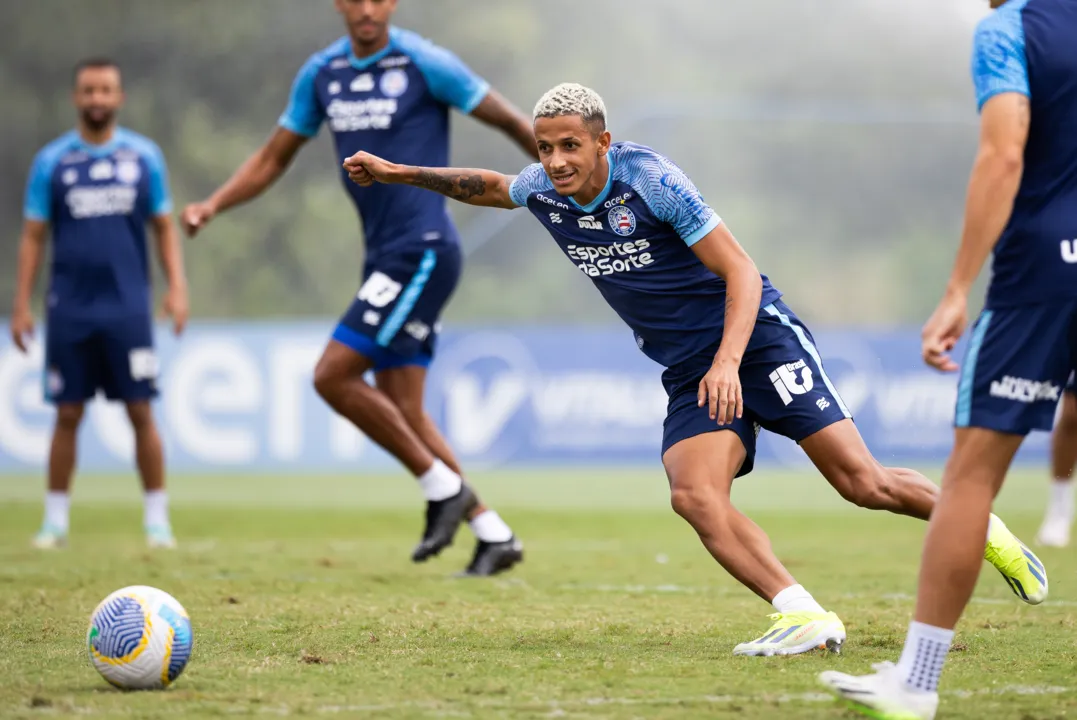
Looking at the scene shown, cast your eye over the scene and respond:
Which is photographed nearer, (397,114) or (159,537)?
(397,114)

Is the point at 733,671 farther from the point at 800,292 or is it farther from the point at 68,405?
the point at 800,292

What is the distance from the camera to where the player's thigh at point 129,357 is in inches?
378

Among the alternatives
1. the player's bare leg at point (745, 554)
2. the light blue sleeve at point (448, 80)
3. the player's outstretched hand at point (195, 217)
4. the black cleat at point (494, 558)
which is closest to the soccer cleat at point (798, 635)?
the player's bare leg at point (745, 554)

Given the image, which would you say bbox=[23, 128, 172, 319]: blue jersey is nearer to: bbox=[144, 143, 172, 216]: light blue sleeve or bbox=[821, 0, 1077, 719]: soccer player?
bbox=[144, 143, 172, 216]: light blue sleeve

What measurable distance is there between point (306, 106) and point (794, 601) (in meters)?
4.40

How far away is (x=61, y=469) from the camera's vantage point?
9.66 metres

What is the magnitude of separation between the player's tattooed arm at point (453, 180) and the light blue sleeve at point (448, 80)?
2.09m

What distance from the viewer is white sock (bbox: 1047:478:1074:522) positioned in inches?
367

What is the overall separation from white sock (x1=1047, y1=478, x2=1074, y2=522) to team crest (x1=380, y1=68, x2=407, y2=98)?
16.3 ft

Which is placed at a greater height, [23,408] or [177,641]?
[177,641]

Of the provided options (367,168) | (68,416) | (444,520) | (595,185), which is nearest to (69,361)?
(68,416)

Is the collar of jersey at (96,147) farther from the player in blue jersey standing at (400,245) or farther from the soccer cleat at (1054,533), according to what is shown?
the soccer cleat at (1054,533)

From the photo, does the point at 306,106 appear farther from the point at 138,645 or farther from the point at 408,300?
the point at 138,645

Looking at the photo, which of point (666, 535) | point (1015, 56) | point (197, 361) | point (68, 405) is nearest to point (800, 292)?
point (197, 361)
